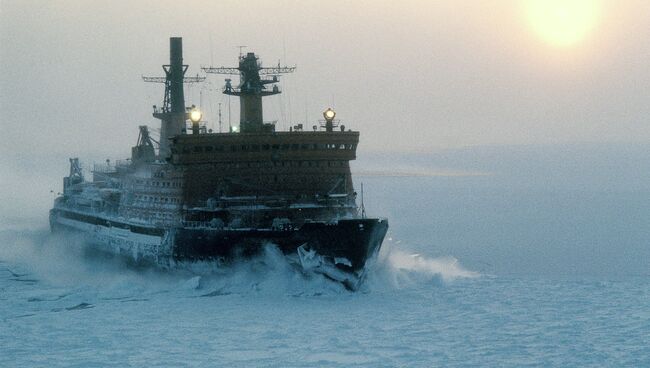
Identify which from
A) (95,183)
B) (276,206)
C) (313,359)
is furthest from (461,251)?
(313,359)

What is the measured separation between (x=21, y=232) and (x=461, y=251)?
119 ft

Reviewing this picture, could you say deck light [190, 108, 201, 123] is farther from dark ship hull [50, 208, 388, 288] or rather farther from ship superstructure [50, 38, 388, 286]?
dark ship hull [50, 208, 388, 288]

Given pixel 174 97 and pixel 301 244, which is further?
pixel 174 97

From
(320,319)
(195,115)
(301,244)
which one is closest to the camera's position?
(320,319)

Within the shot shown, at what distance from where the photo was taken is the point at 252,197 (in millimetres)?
46281

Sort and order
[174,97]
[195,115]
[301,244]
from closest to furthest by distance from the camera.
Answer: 1. [301,244]
2. [195,115]
3. [174,97]

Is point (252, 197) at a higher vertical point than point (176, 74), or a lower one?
lower

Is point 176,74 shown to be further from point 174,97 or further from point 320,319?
point 320,319

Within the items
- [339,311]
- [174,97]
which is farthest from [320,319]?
[174,97]

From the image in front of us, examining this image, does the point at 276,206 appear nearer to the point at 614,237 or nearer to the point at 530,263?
the point at 530,263

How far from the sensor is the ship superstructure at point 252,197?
43.4 metres

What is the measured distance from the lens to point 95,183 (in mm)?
66375

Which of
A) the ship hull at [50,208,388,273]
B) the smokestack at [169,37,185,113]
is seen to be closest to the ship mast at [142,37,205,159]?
the smokestack at [169,37,185,113]

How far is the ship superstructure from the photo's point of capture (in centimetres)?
4341
